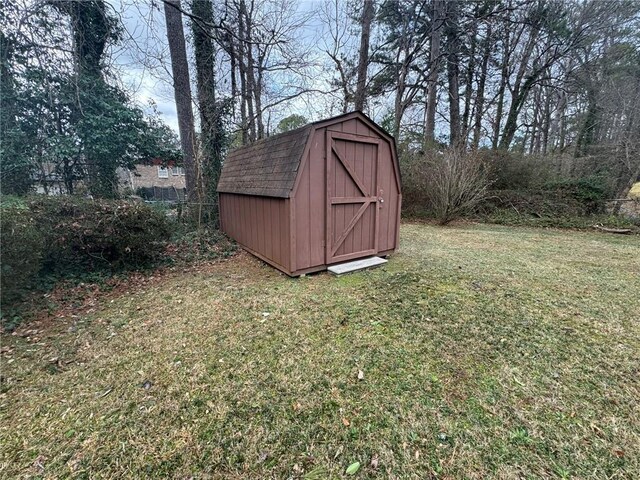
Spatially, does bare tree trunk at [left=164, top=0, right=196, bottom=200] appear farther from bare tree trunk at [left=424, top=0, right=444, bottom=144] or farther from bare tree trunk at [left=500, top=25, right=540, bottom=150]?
bare tree trunk at [left=500, top=25, right=540, bottom=150]

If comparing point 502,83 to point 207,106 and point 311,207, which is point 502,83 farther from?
point 311,207

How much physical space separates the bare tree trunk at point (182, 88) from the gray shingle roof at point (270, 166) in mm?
1637

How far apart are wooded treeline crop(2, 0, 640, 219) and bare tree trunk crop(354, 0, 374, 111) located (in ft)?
0.14

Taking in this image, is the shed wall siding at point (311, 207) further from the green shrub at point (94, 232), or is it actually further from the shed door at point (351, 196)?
Answer: the green shrub at point (94, 232)

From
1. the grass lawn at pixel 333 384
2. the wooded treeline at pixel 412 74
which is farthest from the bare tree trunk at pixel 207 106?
the grass lawn at pixel 333 384

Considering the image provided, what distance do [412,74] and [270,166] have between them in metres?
10.1

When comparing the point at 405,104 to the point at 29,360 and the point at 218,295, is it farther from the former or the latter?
the point at 29,360

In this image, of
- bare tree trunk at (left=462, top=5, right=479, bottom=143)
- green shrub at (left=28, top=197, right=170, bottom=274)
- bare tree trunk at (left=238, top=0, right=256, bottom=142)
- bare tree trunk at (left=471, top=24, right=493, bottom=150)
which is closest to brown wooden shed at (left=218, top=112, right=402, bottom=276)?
green shrub at (left=28, top=197, right=170, bottom=274)

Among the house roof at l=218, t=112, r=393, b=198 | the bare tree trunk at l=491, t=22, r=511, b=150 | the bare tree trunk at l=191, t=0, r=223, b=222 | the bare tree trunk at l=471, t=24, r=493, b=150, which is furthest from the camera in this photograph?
the bare tree trunk at l=491, t=22, r=511, b=150

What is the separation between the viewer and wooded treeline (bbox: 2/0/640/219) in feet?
25.6

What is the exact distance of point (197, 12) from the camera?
24.8ft

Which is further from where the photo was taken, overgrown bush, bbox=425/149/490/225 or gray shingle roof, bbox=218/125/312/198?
overgrown bush, bbox=425/149/490/225

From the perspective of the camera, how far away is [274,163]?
472cm

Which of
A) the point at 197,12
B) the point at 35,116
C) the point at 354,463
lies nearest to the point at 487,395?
the point at 354,463
